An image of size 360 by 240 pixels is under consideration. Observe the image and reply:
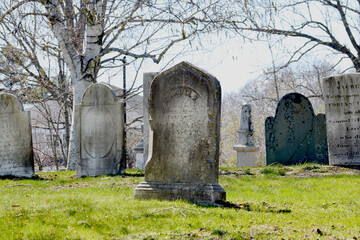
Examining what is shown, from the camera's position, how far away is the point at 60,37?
50.4 feet

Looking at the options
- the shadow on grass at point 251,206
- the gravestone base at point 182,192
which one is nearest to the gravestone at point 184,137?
the gravestone base at point 182,192

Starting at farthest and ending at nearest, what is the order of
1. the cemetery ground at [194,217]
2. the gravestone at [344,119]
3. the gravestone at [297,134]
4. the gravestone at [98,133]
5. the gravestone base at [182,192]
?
the gravestone at [297,134]
the gravestone at [98,133]
the gravestone at [344,119]
the gravestone base at [182,192]
the cemetery ground at [194,217]

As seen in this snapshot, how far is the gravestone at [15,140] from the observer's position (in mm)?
11898

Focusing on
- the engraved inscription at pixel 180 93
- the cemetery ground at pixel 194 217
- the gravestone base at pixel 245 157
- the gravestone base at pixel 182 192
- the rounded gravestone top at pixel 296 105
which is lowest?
the cemetery ground at pixel 194 217

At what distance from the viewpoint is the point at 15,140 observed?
11938mm

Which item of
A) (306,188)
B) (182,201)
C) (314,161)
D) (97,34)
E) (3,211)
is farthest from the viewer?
(97,34)

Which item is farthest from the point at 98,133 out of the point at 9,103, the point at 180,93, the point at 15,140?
the point at 180,93

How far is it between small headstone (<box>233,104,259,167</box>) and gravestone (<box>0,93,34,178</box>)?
833cm

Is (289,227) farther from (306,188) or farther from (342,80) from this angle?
(342,80)

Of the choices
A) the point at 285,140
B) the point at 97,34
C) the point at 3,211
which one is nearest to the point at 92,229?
the point at 3,211

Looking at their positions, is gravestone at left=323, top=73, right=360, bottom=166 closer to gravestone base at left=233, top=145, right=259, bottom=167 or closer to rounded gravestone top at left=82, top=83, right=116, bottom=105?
gravestone base at left=233, top=145, right=259, bottom=167

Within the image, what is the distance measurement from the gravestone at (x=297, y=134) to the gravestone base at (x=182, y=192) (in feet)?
24.7

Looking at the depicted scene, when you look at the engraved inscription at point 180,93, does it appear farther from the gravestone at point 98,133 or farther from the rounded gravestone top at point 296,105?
the rounded gravestone top at point 296,105

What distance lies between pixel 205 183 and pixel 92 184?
3.92 meters
